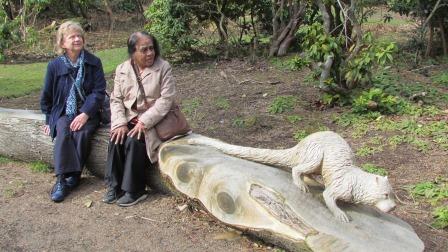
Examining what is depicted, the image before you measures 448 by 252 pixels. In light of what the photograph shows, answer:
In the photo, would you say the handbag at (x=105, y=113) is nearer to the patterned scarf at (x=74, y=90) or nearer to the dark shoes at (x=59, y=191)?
the patterned scarf at (x=74, y=90)

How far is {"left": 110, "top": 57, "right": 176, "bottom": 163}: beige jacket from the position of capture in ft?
13.8

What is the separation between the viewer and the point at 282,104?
6723 millimetres

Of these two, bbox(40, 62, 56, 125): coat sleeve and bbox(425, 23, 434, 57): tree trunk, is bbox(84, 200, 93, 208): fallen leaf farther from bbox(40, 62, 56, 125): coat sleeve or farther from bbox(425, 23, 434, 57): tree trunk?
bbox(425, 23, 434, 57): tree trunk

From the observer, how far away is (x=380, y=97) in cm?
614

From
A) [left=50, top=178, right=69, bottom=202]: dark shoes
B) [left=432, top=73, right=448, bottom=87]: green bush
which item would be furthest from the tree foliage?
[left=50, top=178, right=69, bottom=202]: dark shoes

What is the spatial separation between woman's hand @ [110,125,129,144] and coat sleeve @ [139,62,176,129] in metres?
0.20

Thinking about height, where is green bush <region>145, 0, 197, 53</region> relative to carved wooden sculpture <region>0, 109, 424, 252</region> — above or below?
above

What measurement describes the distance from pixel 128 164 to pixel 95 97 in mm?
768

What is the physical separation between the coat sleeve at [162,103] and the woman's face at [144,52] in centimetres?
15

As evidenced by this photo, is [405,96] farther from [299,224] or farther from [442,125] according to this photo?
[299,224]

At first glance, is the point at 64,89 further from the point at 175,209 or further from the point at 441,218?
the point at 441,218

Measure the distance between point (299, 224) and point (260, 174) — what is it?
0.52 meters

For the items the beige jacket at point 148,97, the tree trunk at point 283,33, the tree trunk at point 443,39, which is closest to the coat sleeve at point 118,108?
the beige jacket at point 148,97

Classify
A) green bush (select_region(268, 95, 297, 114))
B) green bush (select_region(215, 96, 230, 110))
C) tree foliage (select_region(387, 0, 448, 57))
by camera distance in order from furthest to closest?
1. tree foliage (select_region(387, 0, 448, 57))
2. green bush (select_region(215, 96, 230, 110))
3. green bush (select_region(268, 95, 297, 114))
